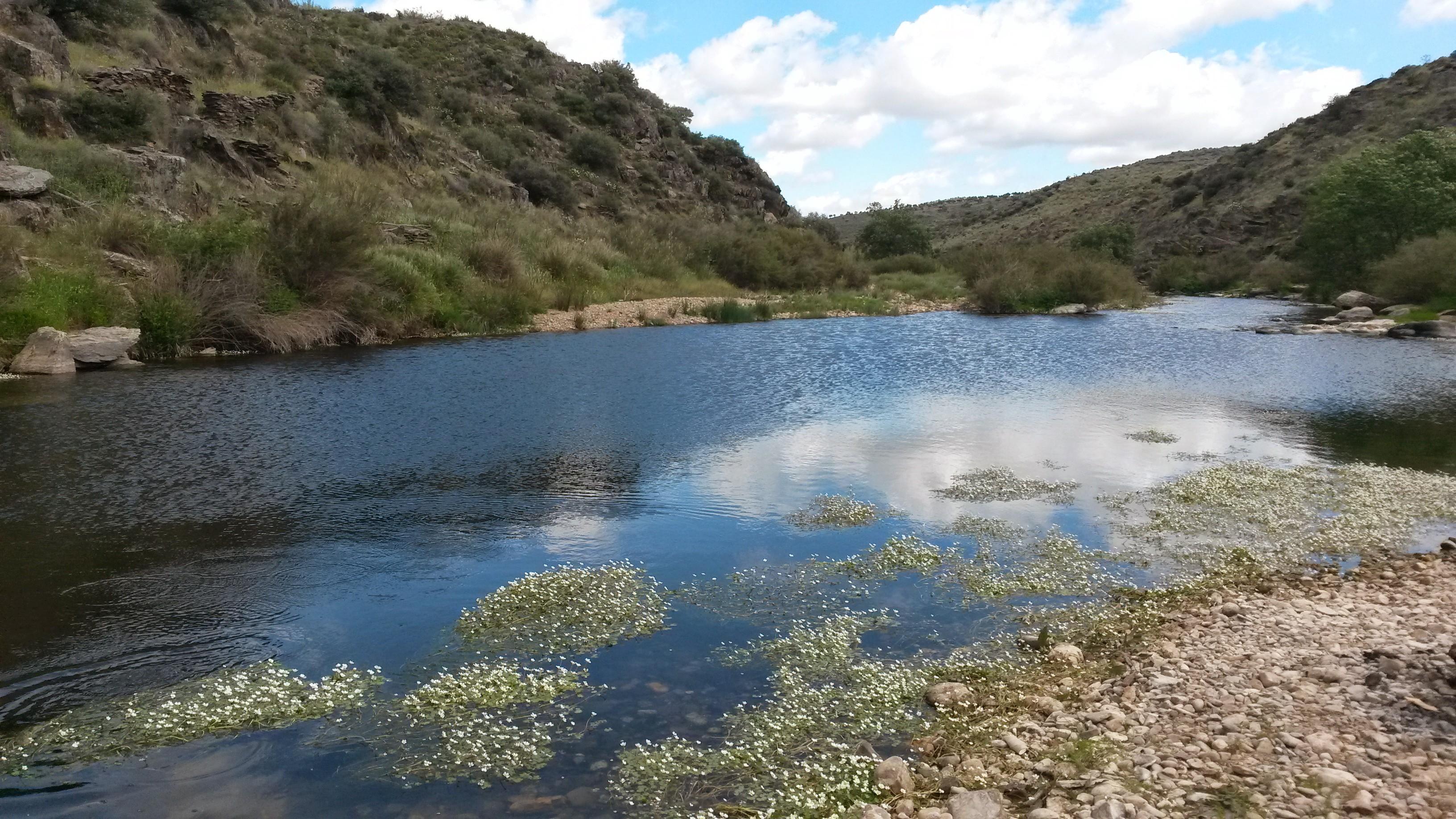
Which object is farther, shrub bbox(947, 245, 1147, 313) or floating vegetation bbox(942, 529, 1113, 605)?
shrub bbox(947, 245, 1147, 313)

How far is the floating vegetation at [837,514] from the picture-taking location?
11484 mm

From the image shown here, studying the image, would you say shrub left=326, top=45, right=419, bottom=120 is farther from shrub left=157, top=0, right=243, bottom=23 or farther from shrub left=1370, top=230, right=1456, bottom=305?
shrub left=1370, top=230, right=1456, bottom=305

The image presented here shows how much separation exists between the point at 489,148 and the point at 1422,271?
158 ft

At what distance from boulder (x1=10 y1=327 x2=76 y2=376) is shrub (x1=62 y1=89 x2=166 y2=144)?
13306mm

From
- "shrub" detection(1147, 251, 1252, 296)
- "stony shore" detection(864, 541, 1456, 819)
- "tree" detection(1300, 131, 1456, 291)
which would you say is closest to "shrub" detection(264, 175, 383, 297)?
"stony shore" detection(864, 541, 1456, 819)

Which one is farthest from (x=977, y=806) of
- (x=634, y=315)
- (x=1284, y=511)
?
(x=634, y=315)

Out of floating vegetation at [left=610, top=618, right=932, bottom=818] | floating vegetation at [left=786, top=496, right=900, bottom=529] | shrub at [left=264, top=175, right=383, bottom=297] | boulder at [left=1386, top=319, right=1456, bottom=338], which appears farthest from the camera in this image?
boulder at [left=1386, top=319, right=1456, bottom=338]

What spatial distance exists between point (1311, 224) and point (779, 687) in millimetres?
55842

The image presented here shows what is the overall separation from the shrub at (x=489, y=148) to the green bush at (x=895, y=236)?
98.5ft

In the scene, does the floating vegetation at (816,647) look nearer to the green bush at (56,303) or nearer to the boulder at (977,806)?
the boulder at (977,806)

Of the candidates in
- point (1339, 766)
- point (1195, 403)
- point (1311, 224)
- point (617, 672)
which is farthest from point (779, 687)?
point (1311, 224)

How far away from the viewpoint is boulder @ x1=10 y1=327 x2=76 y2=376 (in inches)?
820

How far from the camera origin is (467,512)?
1186cm

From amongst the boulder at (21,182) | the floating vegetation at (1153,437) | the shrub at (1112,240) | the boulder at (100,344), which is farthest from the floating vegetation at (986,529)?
the shrub at (1112,240)
